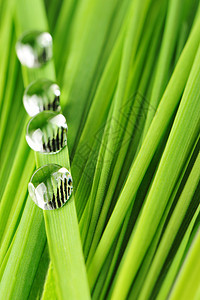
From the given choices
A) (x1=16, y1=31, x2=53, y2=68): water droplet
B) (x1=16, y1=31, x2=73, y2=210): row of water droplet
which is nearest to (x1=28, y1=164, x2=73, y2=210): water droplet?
(x1=16, y1=31, x2=73, y2=210): row of water droplet

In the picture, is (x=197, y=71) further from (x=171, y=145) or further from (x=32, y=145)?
(x=32, y=145)

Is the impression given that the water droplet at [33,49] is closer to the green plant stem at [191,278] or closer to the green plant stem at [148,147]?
the green plant stem at [148,147]

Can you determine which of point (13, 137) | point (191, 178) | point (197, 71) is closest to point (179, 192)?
point (191, 178)

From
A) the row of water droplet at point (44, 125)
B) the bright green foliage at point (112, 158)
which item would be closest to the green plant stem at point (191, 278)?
the bright green foliage at point (112, 158)

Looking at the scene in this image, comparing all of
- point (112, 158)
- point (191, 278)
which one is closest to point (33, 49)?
point (112, 158)

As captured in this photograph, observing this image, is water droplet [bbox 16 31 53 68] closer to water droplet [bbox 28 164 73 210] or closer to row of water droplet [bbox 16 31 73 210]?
row of water droplet [bbox 16 31 73 210]

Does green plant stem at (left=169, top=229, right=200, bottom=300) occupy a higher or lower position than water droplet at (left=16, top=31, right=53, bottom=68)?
lower
